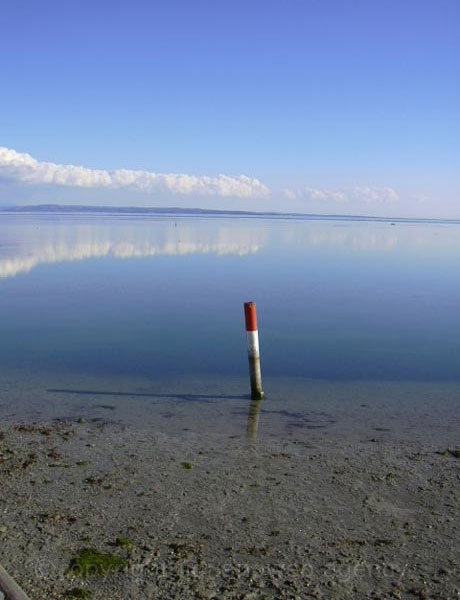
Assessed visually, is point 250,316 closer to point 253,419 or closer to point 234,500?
point 253,419

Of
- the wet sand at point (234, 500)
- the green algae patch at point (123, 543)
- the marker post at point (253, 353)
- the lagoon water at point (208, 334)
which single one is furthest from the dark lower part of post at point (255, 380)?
the green algae patch at point (123, 543)

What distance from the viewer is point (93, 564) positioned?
5016mm

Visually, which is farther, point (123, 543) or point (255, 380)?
point (255, 380)

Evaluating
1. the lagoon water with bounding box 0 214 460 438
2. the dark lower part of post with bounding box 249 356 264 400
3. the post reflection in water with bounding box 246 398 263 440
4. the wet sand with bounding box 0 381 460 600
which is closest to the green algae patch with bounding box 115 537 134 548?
the wet sand with bounding box 0 381 460 600

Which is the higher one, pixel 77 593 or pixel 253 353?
pixel 253 353

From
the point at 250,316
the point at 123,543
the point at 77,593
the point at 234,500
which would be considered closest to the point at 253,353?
the point at 250,316

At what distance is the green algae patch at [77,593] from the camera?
15.0ft

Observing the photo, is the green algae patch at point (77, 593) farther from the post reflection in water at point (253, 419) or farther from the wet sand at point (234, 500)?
the post reflection in water at point (253, 419)

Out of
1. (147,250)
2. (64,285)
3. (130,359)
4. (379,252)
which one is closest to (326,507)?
(130,359)

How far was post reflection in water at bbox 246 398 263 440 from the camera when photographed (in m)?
8.76

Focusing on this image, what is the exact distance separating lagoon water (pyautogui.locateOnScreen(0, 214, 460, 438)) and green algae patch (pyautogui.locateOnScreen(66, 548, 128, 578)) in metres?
4.41

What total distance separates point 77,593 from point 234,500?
2178mm

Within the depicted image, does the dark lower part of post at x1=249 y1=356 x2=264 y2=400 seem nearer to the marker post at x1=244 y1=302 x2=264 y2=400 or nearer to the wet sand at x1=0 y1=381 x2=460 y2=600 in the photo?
the marker post at x1=244 y1=302 x2=264 y2=400

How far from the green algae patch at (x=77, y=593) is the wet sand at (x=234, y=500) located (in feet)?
0.04
